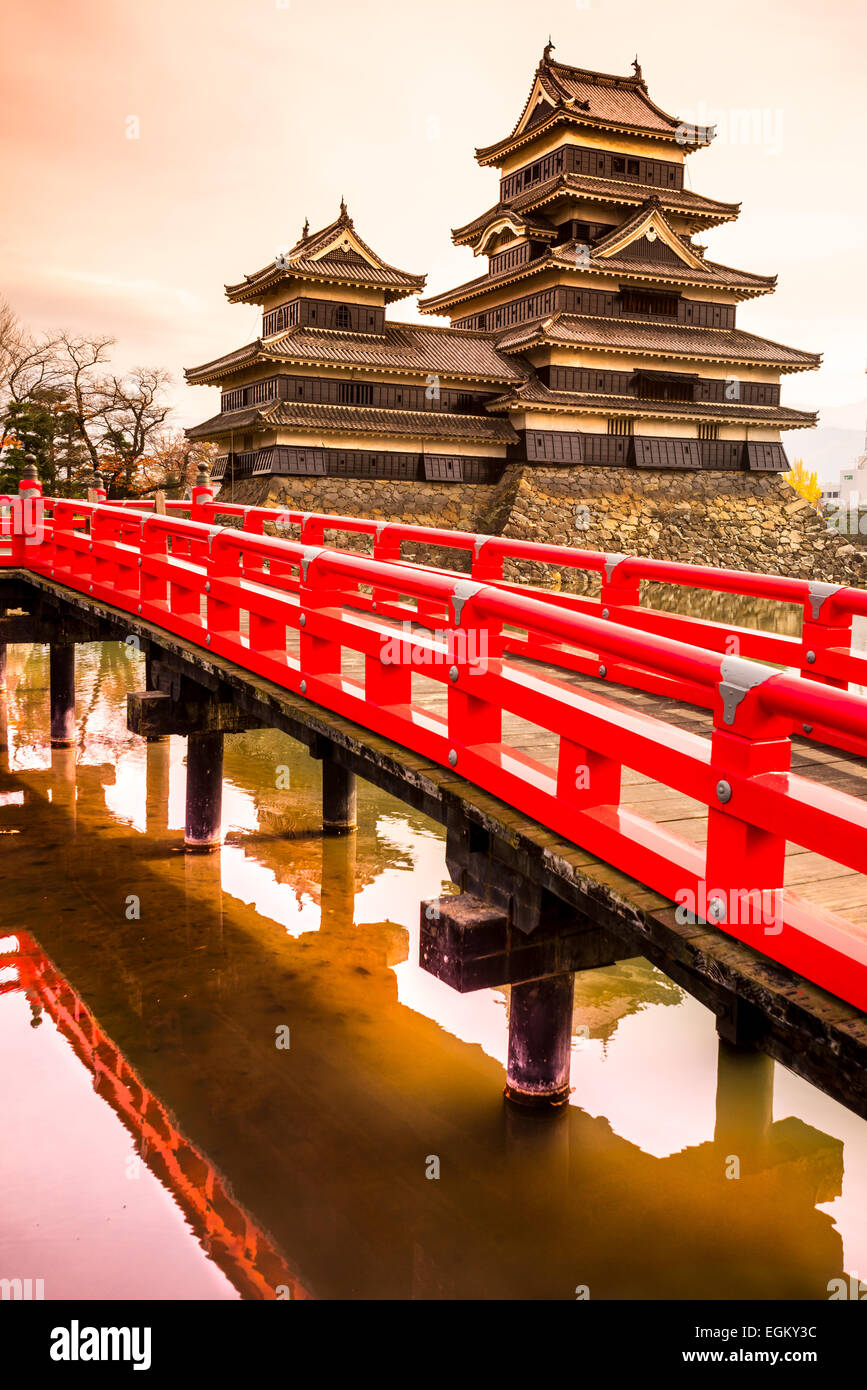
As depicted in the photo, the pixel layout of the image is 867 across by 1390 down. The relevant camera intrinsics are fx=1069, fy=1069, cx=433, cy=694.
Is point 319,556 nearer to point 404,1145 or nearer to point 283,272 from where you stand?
point 404,1145

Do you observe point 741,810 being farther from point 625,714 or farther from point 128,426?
point 128,426

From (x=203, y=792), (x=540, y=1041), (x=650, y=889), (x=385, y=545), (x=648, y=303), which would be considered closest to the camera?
(x=650, y=889)

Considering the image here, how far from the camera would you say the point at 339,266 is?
32938mm

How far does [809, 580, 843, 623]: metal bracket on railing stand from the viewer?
19.5ft

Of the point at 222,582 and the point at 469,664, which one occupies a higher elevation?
the point at 222,582

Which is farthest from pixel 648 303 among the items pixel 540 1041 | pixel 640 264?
pixel 540 1041

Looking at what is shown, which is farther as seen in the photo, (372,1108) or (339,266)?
(339,266)

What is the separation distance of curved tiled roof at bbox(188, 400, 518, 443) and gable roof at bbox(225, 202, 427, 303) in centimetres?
374

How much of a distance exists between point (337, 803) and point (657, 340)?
2998 cm

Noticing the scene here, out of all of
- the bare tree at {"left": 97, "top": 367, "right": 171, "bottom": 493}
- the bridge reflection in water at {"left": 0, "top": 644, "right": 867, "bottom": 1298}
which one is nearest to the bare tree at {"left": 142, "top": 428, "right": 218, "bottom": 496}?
the bare tree at {"left": 97, "top": 367, "right": 171, "bottom": 493}

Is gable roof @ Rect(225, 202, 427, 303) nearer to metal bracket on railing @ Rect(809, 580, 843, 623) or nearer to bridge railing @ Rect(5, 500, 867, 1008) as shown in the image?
bridge railing @ Rect(5, 500, 867, 1008)

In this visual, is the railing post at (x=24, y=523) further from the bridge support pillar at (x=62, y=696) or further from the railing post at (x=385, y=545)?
the railing post at (x=385, y=545)

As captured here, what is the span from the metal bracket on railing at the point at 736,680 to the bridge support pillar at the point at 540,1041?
3218 mm
